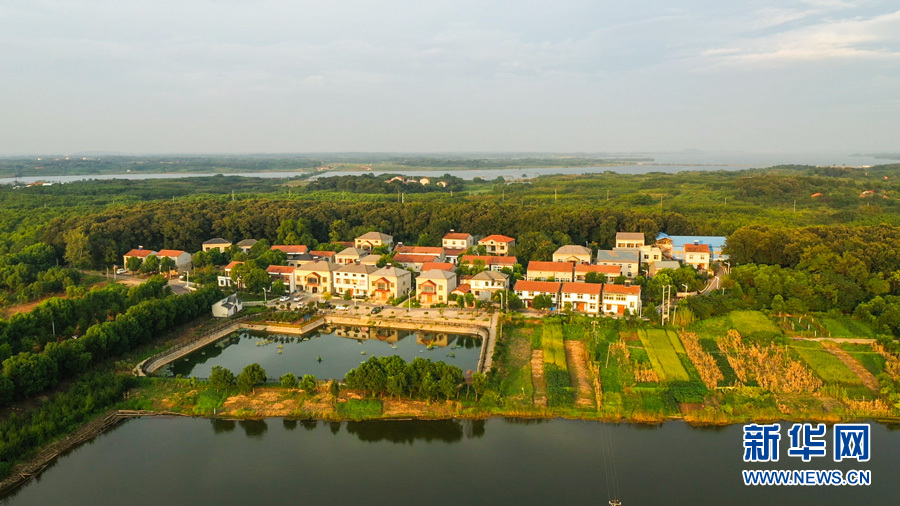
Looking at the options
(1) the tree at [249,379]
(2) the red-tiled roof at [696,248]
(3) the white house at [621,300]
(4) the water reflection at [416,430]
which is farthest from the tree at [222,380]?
(2) the red-tiled roof at [696,248]

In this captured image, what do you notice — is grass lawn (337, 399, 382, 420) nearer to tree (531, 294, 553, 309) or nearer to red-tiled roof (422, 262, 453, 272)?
tree (531, 294, 553, 309)

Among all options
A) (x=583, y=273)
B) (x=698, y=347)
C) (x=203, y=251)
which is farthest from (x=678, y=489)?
(x=203, y=251)

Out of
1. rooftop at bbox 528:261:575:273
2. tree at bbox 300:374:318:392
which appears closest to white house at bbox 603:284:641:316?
rooftop at bbox 528:261:575:273

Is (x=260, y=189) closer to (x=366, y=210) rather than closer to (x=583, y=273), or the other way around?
(x=366, y=210)

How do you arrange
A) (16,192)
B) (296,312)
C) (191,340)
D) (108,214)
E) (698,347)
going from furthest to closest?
(16,192)
(108,214)
(296,312)
(191,340)
(698,347)

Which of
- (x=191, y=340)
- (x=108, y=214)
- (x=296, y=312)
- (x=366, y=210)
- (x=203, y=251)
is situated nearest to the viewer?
(x=191, y=340)

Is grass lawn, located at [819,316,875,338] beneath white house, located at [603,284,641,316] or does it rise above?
beneath

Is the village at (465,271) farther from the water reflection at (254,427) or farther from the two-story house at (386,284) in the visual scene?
the water reflection at (254,427)

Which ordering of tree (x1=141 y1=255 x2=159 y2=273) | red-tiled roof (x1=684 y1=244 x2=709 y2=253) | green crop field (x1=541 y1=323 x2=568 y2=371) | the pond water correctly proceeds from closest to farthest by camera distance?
green crop field (x1=541 y1=323 x2=568 y2=371) → the pond water → tree (x1=141 y1=255 x2=159 y2=273) → red-tiled roof (x1=684 y1=244 x2=709 y2=253)
